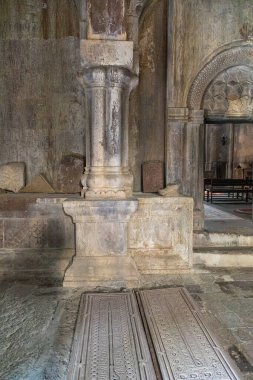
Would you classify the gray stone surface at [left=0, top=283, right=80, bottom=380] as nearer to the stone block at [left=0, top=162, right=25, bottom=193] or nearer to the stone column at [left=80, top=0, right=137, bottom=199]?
the stone column at [left=80, top=0, right=137, bottom=199]

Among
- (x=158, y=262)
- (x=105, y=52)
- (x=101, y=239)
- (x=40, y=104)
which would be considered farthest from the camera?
(x=40, y=104)

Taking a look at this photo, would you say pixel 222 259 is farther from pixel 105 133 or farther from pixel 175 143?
pixel 105 133

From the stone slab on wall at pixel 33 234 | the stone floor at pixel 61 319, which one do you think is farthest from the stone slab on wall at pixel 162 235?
the stone slab on wall at pixel 33 234

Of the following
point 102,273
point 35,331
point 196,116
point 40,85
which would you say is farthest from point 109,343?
point 40,85

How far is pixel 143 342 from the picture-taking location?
242 centimetres

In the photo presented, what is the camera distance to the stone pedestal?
142 inches

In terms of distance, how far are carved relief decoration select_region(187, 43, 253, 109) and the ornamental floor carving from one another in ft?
9.88

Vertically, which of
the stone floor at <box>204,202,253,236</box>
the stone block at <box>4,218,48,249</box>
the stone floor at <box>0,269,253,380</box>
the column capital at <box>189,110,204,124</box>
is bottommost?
the stone floor at <box>0,269,253,380</box>

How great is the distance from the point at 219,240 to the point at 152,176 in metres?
1.40

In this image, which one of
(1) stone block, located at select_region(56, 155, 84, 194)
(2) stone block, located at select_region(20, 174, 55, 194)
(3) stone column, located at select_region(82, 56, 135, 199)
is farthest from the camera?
(1) stone block, located at select_region(56, 155, 84, 194)

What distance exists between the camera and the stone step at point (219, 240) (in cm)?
463

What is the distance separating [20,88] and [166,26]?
2451mm

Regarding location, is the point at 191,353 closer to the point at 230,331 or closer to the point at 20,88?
the point at 230,331

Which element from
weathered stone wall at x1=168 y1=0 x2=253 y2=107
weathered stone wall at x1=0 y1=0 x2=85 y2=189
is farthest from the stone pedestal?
weathered stone wall at x1=168 y1=0 x2=253 y2=107
